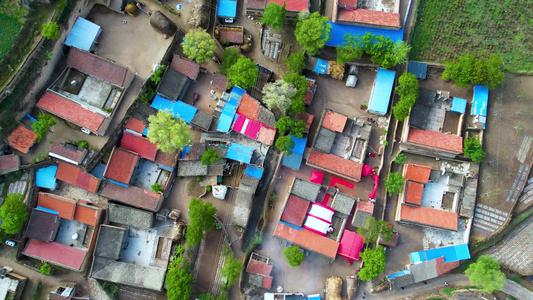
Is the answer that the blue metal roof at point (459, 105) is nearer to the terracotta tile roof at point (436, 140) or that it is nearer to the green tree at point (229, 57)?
the terracotta tile roof at point (436, 140)

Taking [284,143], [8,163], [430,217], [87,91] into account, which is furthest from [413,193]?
[8,163]

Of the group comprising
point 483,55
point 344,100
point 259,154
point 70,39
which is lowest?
point 259,154

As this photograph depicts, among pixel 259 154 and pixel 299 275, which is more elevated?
pixel 259 154

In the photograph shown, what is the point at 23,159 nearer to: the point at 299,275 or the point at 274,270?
the point at 274,270

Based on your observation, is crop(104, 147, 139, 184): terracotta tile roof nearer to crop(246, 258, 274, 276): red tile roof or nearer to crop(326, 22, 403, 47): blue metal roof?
crop(246, 258, 274, 276): red tile roof

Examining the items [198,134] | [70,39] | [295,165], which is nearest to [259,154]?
[295,165]

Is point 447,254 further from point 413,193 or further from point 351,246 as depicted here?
point 351,246
